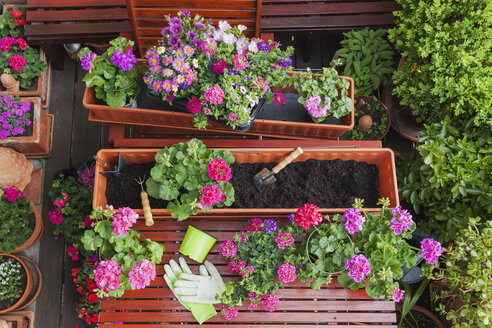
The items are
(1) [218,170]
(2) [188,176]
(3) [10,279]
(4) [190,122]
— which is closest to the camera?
(1) [218,170]

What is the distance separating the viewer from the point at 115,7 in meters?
3.01

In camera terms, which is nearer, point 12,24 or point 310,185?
point 310,185

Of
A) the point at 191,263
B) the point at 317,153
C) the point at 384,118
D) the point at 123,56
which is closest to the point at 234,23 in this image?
the point at 123,56

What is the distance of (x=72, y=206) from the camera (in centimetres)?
286

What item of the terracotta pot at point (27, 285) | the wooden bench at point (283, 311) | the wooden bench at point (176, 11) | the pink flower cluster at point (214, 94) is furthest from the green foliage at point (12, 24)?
the wooden bench at point (283, 311)

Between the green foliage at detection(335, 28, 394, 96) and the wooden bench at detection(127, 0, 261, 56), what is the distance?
0.71 meters

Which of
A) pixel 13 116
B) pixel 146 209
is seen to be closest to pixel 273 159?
pixel 146 209

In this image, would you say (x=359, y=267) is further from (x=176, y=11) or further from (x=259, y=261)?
(x=176, y=11)

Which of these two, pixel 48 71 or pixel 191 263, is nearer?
pixel 191 263

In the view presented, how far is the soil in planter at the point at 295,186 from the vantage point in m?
2.35

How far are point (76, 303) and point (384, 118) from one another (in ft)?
8.31

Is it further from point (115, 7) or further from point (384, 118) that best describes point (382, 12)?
point (115, 7)

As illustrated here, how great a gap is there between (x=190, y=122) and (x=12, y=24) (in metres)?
1.63

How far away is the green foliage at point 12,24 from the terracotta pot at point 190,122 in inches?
43.6
